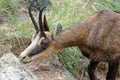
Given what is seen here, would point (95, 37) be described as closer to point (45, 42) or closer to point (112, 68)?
point (112, 68)

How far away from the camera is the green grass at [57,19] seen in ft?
23.7

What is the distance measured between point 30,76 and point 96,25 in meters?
1.41

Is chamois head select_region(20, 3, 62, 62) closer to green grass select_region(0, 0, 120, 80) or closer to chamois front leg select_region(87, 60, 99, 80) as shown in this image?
chamois front leg select_region(87, 60, 99, 80)

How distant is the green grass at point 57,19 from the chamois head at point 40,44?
1.22 m

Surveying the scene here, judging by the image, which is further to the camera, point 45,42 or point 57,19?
point 57,19

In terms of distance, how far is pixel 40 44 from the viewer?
5844 mm

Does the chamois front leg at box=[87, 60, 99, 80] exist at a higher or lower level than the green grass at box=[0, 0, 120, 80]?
lower

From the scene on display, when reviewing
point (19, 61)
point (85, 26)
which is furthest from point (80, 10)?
point (19, 61)

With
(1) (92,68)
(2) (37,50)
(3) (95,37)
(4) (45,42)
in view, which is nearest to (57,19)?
(1) (92,68)

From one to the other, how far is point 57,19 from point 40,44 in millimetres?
2030


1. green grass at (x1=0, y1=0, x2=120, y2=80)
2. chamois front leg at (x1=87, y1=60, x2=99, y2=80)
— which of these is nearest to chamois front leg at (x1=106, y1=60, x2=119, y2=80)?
chamois front leg at (x1=87, y1=60, x2=99, y2=80)

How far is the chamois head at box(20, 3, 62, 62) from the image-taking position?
5.75 meters

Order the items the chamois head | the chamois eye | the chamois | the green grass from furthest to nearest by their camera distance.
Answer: the green grass, the chamois, the chamois eye, the chamois head

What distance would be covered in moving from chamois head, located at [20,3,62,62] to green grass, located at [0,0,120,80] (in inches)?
48.0
